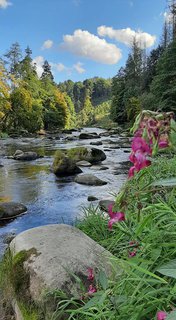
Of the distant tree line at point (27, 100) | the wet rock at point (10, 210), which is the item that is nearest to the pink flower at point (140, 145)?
the wet rock at point (10, 210)

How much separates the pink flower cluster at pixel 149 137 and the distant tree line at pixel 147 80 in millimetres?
24739

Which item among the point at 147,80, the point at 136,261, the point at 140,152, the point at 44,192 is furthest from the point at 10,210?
the point at 147,80

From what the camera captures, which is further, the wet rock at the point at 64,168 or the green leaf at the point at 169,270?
the wet rock at the point at 64,168

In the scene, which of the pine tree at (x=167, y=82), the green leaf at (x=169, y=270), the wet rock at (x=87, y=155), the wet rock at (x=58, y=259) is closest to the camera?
the green leaf at (x=169, y=270)

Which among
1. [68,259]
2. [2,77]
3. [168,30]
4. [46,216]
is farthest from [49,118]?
[68,259]

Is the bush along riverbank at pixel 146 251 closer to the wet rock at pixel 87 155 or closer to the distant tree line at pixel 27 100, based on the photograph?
the wet rock at pixel 87 155

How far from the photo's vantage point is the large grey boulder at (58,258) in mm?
2518

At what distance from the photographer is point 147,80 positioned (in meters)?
41.5

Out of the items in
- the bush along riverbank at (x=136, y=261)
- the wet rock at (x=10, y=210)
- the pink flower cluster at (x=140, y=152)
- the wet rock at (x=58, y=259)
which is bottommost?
the wet rock at (x=10, y=210)

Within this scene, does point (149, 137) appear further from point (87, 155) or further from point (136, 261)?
point (87, 155)

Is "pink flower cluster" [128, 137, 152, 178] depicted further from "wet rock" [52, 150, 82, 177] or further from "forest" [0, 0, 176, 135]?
"forest" [0, 0, 176, 135]

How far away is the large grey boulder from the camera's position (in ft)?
8.26

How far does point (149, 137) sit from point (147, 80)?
→ 4224cm

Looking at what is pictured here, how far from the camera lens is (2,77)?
22250mm
